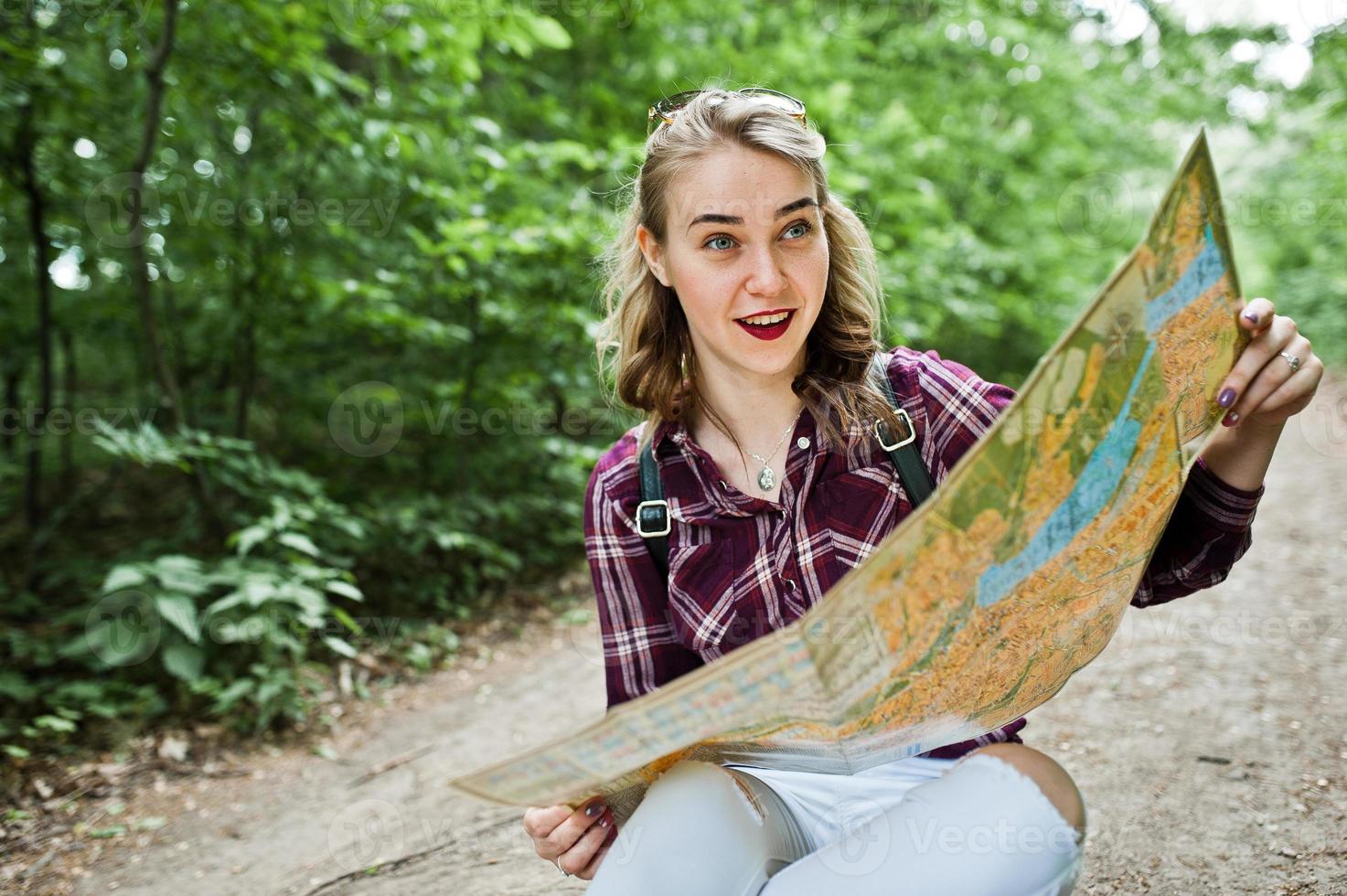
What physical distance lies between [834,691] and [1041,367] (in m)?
0.41

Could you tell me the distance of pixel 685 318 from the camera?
1762mm

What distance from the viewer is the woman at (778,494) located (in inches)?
42.0

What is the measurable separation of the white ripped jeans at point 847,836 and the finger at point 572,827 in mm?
63

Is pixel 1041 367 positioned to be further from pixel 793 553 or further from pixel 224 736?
pixel 224 736

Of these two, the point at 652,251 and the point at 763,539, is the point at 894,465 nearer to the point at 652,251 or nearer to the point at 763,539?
the point at 763,539

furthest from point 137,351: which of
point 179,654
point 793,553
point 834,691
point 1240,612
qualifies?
point 1240,612

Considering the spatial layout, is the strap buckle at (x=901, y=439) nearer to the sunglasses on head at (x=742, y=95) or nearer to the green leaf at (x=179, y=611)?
the sunglasses on head at (x=742, y=95)

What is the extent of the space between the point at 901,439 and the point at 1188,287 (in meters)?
0.54

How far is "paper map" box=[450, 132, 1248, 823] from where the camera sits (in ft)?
2.83

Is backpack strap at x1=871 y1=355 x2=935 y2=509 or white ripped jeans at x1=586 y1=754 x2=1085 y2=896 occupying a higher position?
backpack strap at x1=871 y1=355 x2=935 y2=509

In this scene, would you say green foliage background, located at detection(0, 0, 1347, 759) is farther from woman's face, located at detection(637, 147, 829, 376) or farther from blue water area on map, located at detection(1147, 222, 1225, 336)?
blue water area on map, located at detection(1147, 222, 1225, 336)

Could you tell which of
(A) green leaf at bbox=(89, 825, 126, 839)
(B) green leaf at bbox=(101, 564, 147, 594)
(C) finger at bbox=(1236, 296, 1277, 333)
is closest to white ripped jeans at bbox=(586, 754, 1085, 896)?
(C) finger at bbox=(1236, 296, 1277, 333)

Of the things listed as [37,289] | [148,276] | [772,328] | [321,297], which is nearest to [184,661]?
[148,276]

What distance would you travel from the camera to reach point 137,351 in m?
4.61
